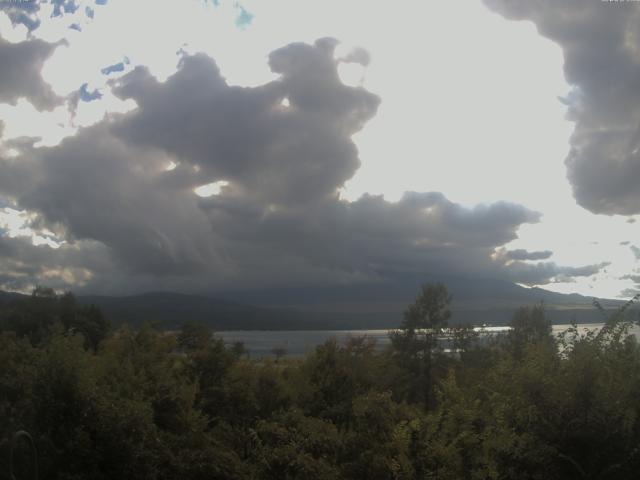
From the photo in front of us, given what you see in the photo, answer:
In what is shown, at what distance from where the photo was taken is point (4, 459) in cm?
1184

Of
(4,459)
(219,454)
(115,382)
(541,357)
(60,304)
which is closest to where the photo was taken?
(541,357)

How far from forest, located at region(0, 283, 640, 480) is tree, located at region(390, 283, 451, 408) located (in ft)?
57.6

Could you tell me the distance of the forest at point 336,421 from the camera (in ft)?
Answer: 29.7

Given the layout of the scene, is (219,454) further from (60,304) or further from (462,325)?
(60,304)

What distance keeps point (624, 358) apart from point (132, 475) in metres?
9.48

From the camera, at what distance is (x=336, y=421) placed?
→ 20.0 m

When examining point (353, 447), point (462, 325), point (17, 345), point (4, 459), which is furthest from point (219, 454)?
point (462, 325)

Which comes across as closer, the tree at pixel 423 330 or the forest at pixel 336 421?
the forest at pixel 336 421

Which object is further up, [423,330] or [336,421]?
[423,330]

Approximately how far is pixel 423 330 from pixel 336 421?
2373 cm

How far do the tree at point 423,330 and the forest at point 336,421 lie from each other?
1755cm

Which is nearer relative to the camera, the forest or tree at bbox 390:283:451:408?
the forest

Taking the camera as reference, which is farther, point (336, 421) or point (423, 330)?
point (423, 330)

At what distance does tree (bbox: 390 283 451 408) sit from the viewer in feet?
131
